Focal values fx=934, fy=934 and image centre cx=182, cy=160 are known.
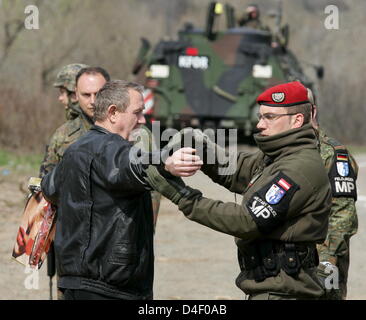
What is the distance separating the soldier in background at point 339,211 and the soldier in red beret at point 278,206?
68cm

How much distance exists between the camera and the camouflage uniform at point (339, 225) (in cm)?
517

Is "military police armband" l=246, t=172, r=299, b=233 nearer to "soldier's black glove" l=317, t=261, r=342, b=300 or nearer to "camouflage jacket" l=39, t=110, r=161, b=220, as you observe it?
"soldier's black glove" l=317, t=261, r=342, b=300

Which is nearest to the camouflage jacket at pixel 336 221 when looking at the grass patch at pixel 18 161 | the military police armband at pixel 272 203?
the military police armband at pixel 272 203

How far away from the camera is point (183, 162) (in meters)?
3.97

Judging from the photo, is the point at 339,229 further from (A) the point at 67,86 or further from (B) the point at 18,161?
(B) the point at 18,161

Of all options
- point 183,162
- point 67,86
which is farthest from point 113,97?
point 67,86

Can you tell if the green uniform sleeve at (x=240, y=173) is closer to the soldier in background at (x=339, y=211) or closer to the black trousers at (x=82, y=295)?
the soldier in background at (x=339, y=211)

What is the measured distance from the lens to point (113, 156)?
14.1 ft

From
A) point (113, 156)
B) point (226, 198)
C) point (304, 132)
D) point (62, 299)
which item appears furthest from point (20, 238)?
point (226, 198)

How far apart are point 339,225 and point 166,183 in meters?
1.50

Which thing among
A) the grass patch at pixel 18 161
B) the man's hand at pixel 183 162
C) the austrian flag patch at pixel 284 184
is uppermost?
the man's hand at pixel 183 162

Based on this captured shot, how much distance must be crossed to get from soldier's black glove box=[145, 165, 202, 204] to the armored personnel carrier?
14.1m
